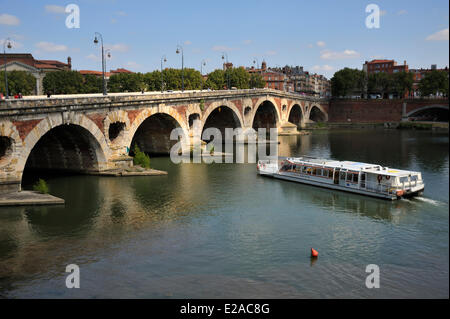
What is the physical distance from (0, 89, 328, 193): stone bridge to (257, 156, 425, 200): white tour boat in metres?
14.8

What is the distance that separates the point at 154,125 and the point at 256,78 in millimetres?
71321

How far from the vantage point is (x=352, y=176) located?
3566cm

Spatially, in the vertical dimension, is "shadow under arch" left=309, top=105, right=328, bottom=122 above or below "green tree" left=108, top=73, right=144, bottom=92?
below

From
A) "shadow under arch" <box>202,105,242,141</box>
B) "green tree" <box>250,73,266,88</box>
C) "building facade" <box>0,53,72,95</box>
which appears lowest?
"shadow under arch" <box>202,105,242,141</box>

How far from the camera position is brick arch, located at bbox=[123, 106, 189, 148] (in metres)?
45.1

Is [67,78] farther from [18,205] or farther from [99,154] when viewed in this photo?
[18,205]

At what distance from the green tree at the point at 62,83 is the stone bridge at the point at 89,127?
46433mm

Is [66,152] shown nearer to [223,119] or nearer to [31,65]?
[223,119]

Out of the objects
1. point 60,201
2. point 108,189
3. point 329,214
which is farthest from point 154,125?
point 329,214

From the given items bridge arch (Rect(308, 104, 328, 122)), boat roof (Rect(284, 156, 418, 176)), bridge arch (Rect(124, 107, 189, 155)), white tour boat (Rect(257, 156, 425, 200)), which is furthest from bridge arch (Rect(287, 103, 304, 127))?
boat roof (Rect(284, 156, 418, 176))

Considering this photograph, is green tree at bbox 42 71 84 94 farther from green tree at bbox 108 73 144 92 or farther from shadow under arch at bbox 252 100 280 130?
shadow under arch at bbox 252 100 280 130

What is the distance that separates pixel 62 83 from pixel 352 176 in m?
82.7

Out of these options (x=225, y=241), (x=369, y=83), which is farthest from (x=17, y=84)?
(x=369, y=83)
